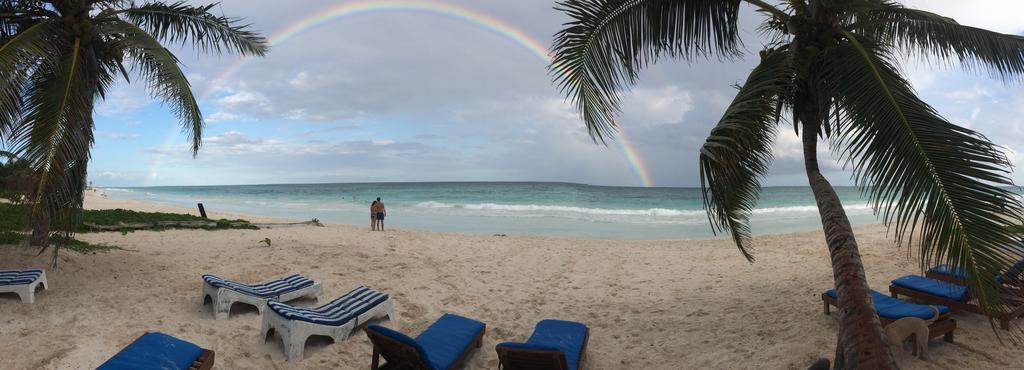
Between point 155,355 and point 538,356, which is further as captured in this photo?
point 538,356

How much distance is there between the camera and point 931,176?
2.91 metres

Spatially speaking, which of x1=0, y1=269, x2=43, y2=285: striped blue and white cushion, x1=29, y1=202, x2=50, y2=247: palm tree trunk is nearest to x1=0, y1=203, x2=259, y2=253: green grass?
x1=29, y1=202, x2=50, y2=247: palm tree trunk

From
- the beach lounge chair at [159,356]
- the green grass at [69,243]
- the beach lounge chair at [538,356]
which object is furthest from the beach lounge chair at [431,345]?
the green grass at [69,243]

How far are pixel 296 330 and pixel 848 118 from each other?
5341mm

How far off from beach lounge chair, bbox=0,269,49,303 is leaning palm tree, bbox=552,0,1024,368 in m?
6.46

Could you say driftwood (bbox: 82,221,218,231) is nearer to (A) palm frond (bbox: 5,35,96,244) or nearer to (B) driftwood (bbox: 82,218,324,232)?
(B) driftwood (bbox: 82,218,324,232)

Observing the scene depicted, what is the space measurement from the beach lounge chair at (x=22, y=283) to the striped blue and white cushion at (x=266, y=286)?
171cm

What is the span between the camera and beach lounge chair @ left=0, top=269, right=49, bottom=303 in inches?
215

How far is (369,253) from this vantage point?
9906 mm

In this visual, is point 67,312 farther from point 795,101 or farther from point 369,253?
point 795,101

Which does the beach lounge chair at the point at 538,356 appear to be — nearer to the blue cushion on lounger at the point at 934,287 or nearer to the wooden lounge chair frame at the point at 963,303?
the wooden lounge chair frame at the point at 963,303

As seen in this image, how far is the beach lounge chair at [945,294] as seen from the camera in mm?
5090

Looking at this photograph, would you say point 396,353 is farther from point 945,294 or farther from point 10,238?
point 10,238

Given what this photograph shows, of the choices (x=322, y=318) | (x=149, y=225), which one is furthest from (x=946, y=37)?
(x=149, y=225)
